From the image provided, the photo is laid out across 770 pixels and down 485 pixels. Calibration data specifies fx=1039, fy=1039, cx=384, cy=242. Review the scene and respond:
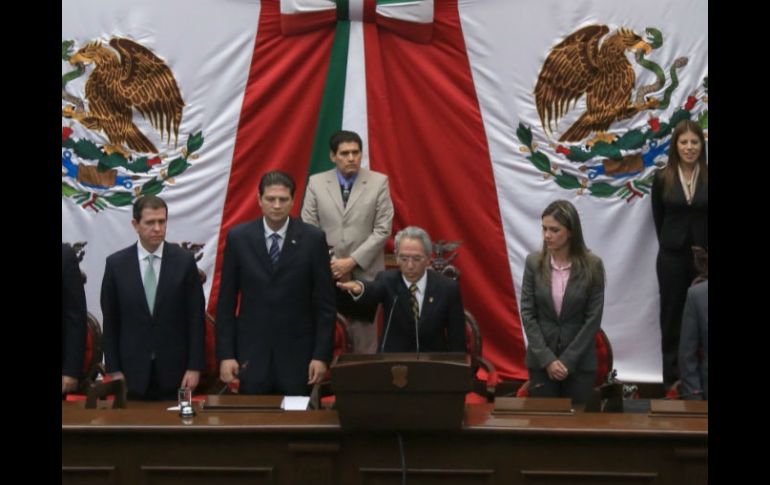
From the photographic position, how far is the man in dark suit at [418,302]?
4461 mm

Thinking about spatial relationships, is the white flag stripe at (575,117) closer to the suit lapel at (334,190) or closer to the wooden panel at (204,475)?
the suit lapel at (334,190)

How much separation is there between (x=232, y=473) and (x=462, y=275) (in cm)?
293

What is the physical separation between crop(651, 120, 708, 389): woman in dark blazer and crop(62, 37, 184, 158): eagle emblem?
2865mm

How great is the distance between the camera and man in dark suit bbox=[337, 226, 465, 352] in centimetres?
446

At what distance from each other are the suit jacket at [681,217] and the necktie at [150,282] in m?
2.84

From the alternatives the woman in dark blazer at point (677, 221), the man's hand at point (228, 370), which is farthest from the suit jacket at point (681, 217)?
the man's hand at point (228, 370)

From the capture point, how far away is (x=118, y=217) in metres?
6.21

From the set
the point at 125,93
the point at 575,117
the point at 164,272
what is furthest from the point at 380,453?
the point at 125,93

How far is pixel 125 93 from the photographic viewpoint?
20.4 ft

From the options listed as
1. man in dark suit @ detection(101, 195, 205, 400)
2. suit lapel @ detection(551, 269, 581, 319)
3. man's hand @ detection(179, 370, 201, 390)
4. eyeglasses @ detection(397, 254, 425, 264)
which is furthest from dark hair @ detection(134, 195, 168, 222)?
suit lapel @ detection(551, 269, 581, 319)

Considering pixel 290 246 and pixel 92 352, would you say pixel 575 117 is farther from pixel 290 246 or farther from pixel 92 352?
pixel 92 352

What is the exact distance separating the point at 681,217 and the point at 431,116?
1.55 m

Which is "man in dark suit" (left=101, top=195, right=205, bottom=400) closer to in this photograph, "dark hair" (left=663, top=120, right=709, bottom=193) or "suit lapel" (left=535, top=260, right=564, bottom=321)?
"suit lapel" (left=535, top=260, right=564, bottom=321)

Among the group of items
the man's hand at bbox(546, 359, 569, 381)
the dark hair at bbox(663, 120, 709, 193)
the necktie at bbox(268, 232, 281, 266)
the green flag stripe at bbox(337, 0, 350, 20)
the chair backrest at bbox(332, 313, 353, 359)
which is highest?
the green flag stripe at bbox(337, 0, 350, 20)
